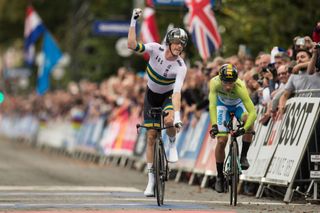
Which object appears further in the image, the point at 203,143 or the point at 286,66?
the point at 203,143

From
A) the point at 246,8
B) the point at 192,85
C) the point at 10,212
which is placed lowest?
the point at 10,212

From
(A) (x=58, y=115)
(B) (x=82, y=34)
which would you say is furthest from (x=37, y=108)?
(A) (x=58, y=115)

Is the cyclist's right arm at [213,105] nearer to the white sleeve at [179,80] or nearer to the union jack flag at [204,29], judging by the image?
the white sleeve at [179,80]

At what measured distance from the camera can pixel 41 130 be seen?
4766cm

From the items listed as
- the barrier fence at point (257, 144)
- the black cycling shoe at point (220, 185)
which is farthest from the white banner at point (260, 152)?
the black cycling shoe at point (220, 185)

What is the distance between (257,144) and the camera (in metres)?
17.8

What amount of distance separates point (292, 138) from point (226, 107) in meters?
1.04

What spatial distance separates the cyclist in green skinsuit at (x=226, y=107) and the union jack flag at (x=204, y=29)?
8682 mm

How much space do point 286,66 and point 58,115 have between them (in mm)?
25864

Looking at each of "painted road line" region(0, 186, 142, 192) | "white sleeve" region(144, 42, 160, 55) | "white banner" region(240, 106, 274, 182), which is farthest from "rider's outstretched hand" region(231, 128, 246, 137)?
"painted road line" region(0, 186, 142, 192)

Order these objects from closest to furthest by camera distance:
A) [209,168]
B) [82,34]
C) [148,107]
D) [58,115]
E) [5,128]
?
[148,107] → [209,168] → [58,115] → [82,34] → [5,128]

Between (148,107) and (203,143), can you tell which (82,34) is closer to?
(203,143)

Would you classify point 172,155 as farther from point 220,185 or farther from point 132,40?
point 132,40

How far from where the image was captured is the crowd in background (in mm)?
16422
